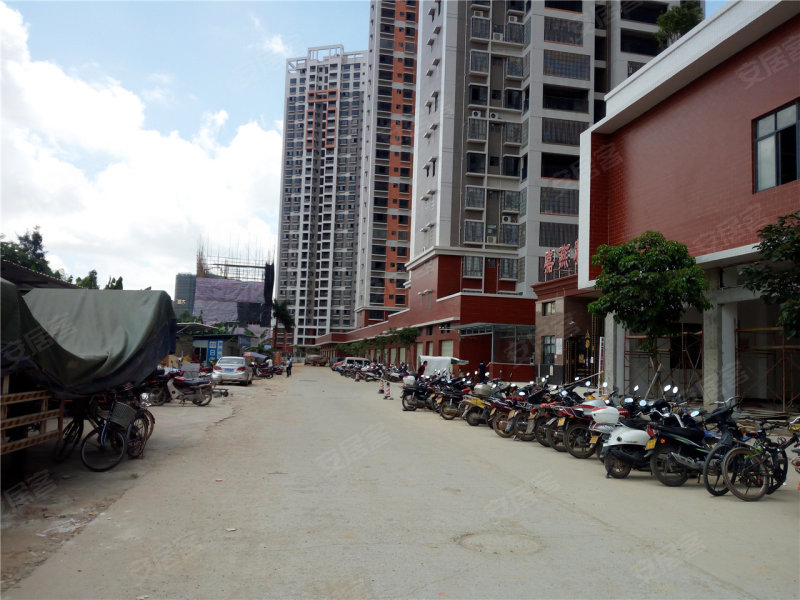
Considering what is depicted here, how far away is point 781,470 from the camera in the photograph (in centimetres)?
741

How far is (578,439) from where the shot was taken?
10.3m

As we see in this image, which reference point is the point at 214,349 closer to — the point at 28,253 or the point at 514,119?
the point at 28,253

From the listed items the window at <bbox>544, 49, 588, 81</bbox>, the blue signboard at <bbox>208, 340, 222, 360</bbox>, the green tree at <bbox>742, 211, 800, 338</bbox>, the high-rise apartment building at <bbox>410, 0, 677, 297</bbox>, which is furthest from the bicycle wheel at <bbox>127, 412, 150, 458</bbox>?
the window at <bbox>544, 49, 588, 81</bbox>

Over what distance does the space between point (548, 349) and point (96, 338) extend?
2478 cm

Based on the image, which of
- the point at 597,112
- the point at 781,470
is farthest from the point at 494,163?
the point at 781,470

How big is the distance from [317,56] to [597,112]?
358 feet

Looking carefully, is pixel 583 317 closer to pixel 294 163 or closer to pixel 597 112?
pixel 597 112

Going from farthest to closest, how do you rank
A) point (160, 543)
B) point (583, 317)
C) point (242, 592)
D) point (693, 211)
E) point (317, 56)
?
point (317, 56) → point (583, 317) → point (693, 211) → point (160, 543) → point (242, 592)

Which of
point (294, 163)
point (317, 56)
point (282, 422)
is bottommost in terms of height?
point (282, 422)

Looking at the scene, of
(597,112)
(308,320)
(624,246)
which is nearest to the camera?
(624,246)

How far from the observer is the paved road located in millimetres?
4109

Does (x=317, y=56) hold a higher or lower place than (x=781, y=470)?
higher

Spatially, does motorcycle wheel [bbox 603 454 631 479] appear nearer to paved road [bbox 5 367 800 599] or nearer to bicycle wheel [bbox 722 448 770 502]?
paved road [bbox 5 367 800 599]

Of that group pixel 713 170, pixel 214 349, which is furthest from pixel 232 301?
pixel 713 170
